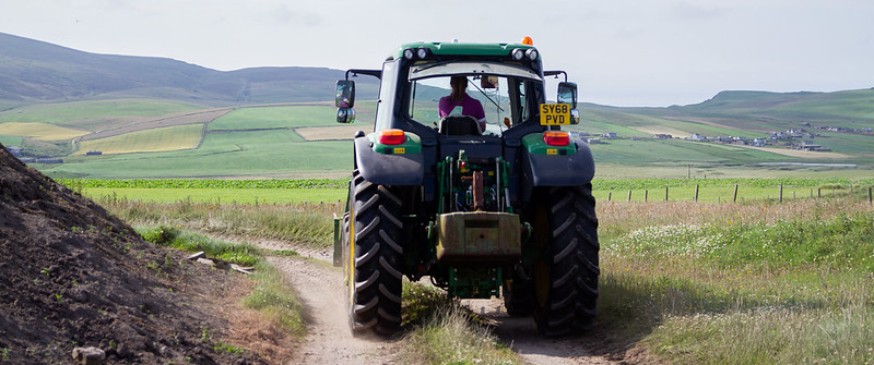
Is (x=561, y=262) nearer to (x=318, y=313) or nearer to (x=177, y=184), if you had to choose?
(x=318, y=313)

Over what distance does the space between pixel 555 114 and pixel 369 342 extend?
117 inches

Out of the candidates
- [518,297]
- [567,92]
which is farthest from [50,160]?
[567,92]

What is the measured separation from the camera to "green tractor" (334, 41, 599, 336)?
33.1 feet

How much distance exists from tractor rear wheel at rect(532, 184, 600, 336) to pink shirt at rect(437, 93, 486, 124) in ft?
4.33

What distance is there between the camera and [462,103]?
37.1 feet

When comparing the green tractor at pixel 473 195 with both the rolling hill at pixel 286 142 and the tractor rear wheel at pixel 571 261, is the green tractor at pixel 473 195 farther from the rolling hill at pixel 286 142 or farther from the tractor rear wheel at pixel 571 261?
the rolling hill at pixel 286 142

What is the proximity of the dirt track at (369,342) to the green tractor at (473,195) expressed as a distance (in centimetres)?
25

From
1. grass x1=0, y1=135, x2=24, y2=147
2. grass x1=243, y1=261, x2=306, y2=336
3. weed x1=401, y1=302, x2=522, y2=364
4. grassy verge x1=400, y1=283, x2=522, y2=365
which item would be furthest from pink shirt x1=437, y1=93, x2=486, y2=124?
grass x1=0, y1=135, x2=24, y2=147

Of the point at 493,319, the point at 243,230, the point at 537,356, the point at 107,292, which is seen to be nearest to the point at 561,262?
the point at 537,356

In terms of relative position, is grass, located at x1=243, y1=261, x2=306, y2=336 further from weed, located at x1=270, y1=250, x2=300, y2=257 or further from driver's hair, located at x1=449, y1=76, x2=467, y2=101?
weed, located at x1=270, y1=250, x2=300, y2=257

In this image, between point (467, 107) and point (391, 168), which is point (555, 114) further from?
point (391, 168)

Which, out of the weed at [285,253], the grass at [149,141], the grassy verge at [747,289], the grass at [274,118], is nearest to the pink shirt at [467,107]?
the grassy verge at [747,289]

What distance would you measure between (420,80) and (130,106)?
154319 millimetres

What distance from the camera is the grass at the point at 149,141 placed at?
9731 cm
